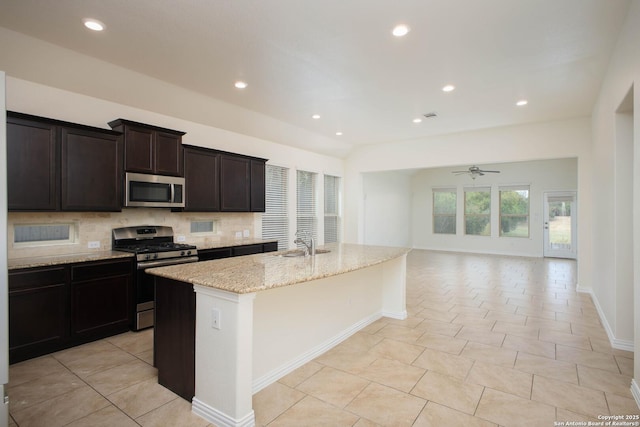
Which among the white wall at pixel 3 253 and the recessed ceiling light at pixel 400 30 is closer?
the white wall at pixel 3 253

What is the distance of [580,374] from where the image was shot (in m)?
2.77

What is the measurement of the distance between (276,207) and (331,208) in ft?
6.43

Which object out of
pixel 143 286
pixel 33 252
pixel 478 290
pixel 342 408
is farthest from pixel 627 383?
pixel 33 252

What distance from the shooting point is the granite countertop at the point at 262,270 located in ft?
6.83

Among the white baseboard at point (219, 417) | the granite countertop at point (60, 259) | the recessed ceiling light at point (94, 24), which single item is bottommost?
the white baseboard at point (219, 417)

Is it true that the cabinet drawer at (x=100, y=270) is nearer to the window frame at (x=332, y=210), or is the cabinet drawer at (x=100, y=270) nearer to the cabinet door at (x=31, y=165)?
the cabinet door at (x=31, y=165)

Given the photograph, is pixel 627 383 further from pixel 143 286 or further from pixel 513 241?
pixel 513 241

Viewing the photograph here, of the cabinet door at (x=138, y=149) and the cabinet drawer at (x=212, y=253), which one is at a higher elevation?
the cabinet door at (x=138, y=149)

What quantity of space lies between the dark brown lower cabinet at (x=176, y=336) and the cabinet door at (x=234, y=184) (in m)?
2.64

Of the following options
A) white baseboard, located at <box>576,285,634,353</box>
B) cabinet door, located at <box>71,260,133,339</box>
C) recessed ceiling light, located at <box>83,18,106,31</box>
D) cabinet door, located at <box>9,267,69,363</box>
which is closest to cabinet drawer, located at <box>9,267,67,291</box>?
cabinet door, located at <box>9,267,69,363</box>

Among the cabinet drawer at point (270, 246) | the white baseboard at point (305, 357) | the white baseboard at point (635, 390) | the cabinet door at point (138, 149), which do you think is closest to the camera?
the white baseboard at point (635, 390)

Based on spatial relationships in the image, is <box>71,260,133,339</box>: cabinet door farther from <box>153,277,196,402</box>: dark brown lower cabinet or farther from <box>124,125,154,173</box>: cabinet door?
<box>153,277,196,402</box>: dark brown lower cabinet

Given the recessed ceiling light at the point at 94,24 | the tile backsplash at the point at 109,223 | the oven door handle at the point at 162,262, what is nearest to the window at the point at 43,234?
the tile backsplash at the point at 109,223

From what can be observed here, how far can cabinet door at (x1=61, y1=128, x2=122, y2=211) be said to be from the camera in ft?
11.1
